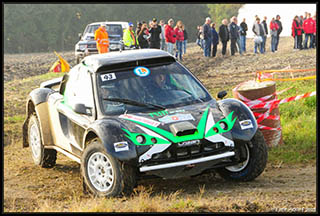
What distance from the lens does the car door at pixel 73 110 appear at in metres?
8.62

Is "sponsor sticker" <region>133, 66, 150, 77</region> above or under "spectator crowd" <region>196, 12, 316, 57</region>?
above

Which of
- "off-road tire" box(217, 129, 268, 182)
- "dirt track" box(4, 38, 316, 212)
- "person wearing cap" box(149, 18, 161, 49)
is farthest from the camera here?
"person wearing cap" box(149, 18, 161, 49)

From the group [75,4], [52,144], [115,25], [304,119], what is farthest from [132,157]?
[75,4]

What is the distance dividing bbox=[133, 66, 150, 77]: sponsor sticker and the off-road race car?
0.05ft

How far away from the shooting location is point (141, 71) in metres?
8.81

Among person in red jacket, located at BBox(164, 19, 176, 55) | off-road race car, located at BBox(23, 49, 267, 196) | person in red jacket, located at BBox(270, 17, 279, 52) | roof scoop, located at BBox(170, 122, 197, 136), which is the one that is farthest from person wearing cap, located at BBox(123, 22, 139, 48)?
roof scoop, located at BBox(170, 122, 197, 136)

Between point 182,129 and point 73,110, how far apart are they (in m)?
1.91

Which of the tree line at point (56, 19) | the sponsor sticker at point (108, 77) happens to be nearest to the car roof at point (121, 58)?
the sponsor sticker at point (108, 77)

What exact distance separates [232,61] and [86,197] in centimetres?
2036

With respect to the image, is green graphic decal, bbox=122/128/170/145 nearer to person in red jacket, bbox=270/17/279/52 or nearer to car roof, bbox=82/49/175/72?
car roof, bbox=82/49/175/72

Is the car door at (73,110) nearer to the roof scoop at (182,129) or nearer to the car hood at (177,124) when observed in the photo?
the car hood at (177,124)

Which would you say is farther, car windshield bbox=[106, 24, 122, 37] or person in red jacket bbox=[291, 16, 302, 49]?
person in red jacket bbox=[291, 16, 302, 49]

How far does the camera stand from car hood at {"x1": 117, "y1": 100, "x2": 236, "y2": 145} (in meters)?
7.57

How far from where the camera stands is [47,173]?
10188 millimetres
